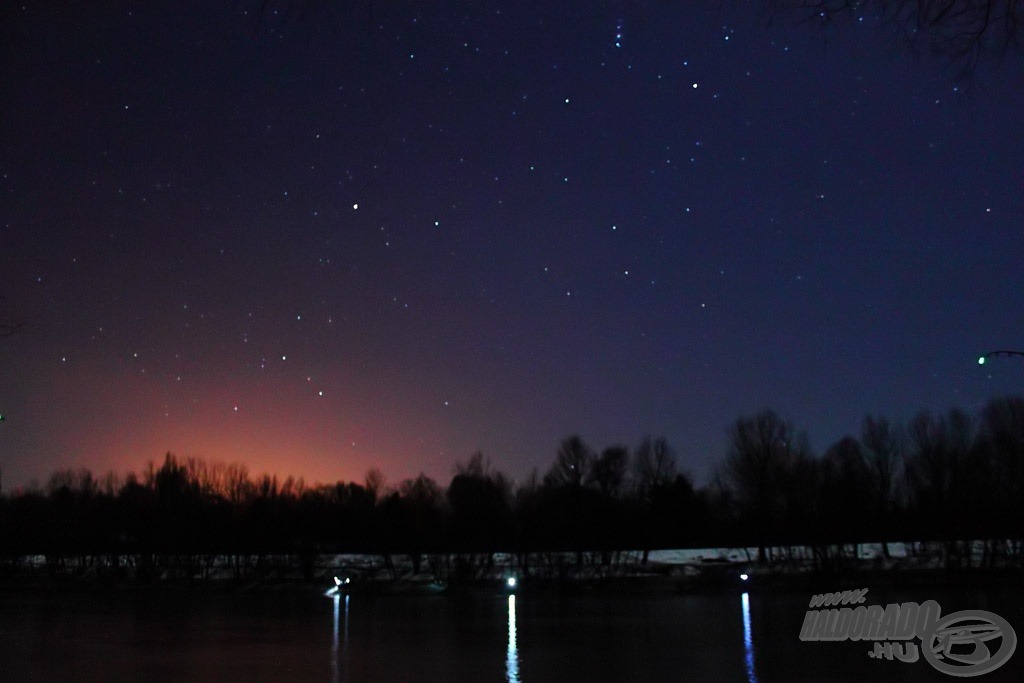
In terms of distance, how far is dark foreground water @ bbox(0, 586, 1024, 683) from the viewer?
906 inches

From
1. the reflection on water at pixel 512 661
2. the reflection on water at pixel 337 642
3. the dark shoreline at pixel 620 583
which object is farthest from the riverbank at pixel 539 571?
the reflection on water at pixel 512 661

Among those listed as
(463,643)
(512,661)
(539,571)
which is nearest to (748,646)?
(512,661)

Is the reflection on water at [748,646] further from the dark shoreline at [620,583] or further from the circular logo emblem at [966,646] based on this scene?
the dark shoreline at [620,583]

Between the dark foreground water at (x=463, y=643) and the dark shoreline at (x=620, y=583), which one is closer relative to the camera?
the dark foreground water at (x=463, y=643)

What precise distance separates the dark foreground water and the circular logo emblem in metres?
0.38

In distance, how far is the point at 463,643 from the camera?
3111 centimetres

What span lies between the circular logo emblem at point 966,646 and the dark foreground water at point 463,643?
1.25ft

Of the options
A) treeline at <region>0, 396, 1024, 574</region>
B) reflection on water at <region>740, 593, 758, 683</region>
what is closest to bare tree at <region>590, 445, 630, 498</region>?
treeline at <region>0, 396, 1024, 574</region>

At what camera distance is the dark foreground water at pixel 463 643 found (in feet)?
75.5

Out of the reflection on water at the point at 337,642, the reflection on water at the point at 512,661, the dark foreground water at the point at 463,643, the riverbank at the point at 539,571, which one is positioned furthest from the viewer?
the riverbank at the point at 539,571

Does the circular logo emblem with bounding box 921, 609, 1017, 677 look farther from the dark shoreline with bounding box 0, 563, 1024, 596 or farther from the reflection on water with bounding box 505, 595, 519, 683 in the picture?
the dark shoreline with bounding box 0, 563, 1024, 596

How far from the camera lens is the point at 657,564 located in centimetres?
8650

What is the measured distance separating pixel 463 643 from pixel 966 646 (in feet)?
48.0

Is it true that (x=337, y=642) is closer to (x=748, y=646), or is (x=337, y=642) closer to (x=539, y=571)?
(x=748, y=646)
